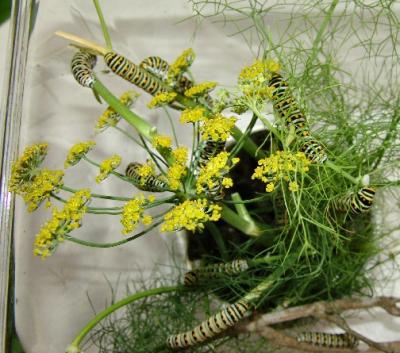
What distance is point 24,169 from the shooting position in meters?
0.55

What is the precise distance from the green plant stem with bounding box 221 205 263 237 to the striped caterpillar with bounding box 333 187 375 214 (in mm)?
129

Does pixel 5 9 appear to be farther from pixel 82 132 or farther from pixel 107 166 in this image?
pixel 107 166

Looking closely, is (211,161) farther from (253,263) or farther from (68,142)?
(68,142)

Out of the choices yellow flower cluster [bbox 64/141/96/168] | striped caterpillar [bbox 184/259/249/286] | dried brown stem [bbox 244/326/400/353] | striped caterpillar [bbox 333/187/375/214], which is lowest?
dried brown stem [bbox 244/326/400/353]

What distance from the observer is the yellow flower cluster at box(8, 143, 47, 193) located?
54 cm

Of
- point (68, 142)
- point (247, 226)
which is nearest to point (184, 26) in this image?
point (68, 142)

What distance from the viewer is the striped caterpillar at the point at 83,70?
0.61 metres

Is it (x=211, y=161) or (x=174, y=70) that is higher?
(x=174, y=70)

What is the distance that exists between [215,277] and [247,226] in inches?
3.3

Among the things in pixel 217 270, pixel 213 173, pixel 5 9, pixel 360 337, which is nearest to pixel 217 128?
pixel 213 173

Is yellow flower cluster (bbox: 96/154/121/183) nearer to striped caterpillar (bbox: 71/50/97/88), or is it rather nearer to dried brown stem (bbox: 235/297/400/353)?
striped caterpillar (bbox: 71/50/97/88)

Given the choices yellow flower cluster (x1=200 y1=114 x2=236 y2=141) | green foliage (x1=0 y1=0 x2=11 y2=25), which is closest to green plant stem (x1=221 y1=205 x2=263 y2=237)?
yellow flower cluster (x1=200 y1=114 x2=236 y2=141)

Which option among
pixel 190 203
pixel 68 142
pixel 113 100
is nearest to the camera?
pixel 190 203

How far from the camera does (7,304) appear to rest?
0.66m
